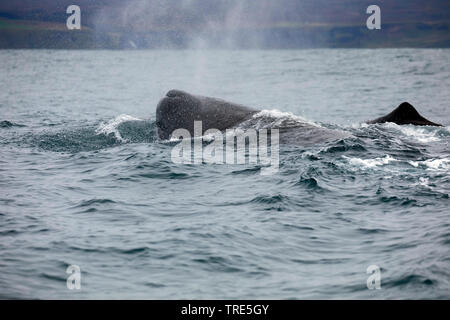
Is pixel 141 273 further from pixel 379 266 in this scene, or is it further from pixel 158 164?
pixel 158 164

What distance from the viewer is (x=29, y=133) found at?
23516 mm

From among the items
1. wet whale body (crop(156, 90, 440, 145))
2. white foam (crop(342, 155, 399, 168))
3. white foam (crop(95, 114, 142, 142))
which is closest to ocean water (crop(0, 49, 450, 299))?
white foam (crop(342, 155, 399, 168))

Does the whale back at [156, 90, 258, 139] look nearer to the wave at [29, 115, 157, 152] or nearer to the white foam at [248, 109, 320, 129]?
the white foam at [248, 109, 320, 129]

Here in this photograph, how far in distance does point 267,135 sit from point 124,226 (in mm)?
8127

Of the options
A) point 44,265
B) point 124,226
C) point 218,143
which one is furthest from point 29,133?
point 44,265

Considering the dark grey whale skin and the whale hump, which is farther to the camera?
the whale hump

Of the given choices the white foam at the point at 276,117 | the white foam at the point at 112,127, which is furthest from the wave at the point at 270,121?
the white foam at the point at 112,127

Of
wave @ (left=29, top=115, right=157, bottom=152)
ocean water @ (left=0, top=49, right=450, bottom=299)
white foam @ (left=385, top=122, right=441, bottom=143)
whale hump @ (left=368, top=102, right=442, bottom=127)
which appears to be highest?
whale hump @ (left=368, top=102, right=442, bottom=127)

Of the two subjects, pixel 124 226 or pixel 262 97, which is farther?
pixel 262 97

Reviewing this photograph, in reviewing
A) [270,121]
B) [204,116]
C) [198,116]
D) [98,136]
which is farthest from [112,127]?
[270,121]

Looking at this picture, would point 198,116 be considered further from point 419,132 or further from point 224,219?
point 224,219

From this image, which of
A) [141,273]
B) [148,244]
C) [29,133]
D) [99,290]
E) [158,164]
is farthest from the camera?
[29,133]

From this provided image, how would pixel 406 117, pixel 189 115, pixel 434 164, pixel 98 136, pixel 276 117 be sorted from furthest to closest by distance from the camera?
pixel 98 136 → pixel 406 117 → pixel 276 117 → pixel 189 115 → pixel 434 164

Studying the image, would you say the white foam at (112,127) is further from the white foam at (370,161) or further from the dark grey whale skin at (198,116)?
the white foam at (370,161)
